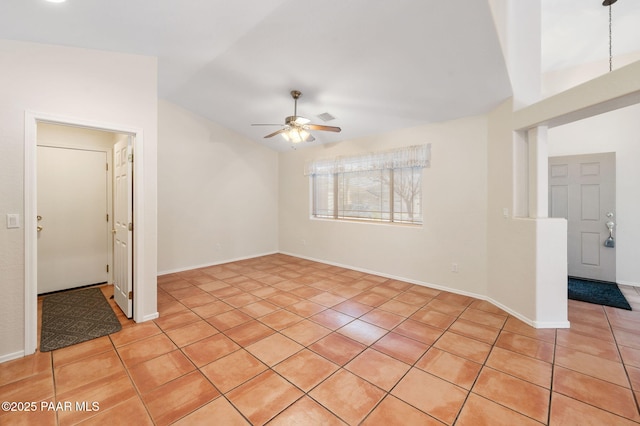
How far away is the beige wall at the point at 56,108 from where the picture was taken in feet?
7.25

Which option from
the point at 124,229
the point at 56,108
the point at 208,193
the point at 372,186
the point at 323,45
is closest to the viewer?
the point at 56,108

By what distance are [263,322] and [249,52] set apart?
306 centimetres

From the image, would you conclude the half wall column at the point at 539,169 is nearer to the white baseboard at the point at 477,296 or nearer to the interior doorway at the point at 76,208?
the white baseboard at the point at 477,296

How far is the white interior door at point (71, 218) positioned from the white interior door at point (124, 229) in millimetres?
1160

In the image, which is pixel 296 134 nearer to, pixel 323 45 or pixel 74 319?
pixel 323 45

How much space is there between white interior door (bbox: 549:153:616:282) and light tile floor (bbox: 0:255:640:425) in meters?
1.15

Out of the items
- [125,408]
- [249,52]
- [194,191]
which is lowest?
[125,408]

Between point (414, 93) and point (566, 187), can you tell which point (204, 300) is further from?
point (566, 187)

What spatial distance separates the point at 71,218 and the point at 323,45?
437 centimetres

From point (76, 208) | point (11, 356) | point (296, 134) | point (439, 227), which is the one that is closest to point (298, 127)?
point (296, 134)

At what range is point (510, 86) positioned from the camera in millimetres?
2992

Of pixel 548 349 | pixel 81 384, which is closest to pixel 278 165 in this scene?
pixel 81 384

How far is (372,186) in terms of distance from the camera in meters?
5.08

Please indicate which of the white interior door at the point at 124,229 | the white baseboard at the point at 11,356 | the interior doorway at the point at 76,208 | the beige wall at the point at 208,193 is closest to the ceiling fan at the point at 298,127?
the white interior door at the point at 124,229
